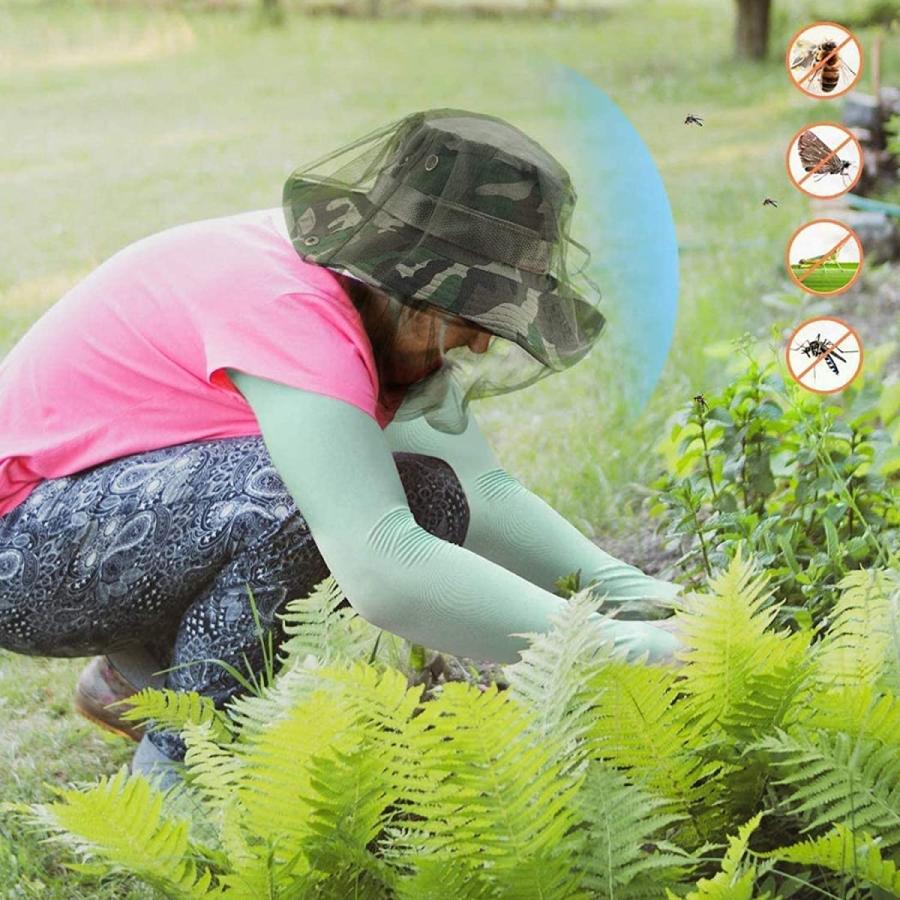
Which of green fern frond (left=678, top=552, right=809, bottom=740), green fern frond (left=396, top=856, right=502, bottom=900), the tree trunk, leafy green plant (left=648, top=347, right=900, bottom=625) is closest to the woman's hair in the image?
leafy green plant (left=648, top=347, right=900, bottom=625)

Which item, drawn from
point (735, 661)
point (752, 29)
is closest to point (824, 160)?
point (735, 661)

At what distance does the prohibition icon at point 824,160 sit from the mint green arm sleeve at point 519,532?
0.56 m

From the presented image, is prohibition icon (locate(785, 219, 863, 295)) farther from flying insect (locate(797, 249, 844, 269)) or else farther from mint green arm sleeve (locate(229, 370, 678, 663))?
mint green arm sleeve (locate(229, 370, 678, 663))

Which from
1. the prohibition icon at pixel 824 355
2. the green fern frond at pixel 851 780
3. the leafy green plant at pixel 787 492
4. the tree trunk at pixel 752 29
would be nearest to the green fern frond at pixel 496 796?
the green fern frond at pixel 851 780

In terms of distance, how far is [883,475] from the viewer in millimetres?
2342

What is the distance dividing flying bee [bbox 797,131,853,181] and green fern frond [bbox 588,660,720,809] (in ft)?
2.94

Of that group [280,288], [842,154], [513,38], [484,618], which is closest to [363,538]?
[484,618]

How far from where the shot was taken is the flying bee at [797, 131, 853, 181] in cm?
209

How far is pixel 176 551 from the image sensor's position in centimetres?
197

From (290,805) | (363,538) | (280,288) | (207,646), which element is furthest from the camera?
(207,646)

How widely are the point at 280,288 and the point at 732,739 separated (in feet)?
2.43

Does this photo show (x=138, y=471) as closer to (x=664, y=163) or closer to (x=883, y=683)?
(x=883, y=683)

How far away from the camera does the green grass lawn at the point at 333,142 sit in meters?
2.78

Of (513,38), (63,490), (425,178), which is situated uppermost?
(425,178)
